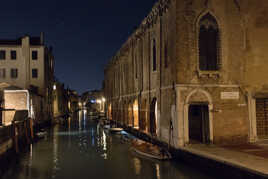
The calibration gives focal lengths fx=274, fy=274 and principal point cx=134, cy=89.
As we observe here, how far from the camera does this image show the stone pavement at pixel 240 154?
36.4 ft

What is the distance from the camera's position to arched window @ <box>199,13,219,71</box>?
674 inches

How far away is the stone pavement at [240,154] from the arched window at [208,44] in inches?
194

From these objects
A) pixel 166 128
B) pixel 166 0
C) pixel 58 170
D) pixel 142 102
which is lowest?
pixel 58 170

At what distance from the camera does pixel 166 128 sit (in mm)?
18641

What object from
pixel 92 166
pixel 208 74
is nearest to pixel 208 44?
pixel 208 74

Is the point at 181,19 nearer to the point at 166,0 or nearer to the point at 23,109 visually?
the point at 166,0

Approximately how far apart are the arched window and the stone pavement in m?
4.94

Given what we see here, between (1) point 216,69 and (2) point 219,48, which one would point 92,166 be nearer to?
(1) point 216,69

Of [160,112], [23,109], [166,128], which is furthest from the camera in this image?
[23,109]

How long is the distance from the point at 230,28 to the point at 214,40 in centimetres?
128

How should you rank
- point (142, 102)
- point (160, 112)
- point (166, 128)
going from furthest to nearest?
point (142, 102) < point (160, 112) < point (166, 128)

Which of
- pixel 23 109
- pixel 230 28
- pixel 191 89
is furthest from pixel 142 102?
pixel 23 109

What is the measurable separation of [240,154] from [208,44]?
7105mm

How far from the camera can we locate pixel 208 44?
17266mm
